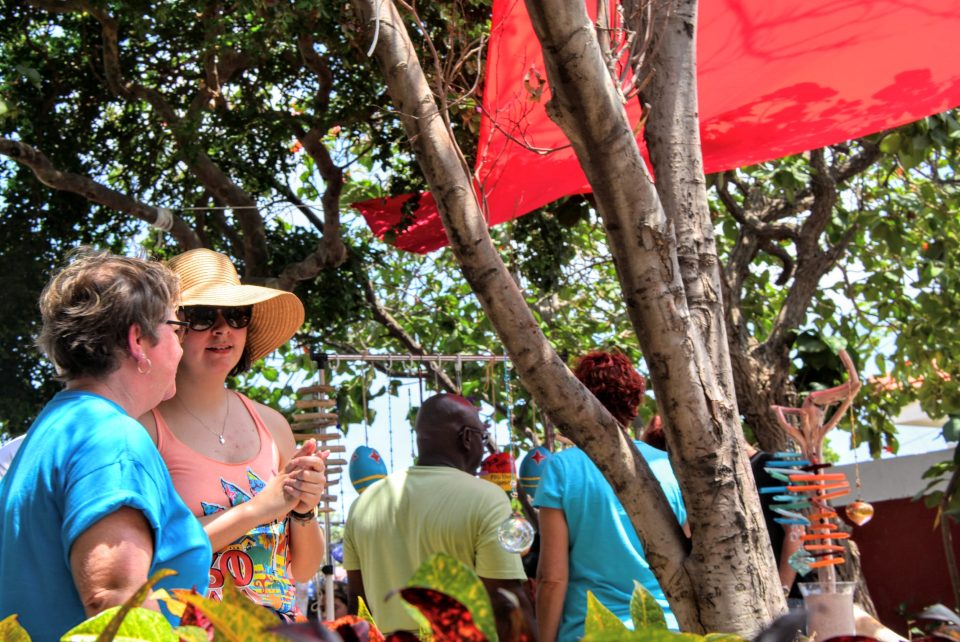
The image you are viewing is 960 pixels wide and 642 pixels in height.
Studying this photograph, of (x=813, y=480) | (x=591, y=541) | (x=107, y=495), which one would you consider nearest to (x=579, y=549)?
(x=591, y=541)

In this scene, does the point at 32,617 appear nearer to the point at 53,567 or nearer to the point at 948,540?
the point at 53,567

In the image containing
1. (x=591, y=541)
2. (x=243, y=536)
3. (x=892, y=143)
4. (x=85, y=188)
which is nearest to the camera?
(x=243, y=536)

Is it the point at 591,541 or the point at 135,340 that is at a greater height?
the point at 135,340

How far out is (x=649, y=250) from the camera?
6.17 ft

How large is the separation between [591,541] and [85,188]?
4.01 meters

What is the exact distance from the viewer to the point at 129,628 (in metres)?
0.79

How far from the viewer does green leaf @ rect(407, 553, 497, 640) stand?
702mm

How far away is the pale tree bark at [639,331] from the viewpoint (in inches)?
71.1

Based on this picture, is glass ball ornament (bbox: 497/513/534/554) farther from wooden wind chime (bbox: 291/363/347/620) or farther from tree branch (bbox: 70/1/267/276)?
tree branch (bbox: 70/1/267/276)

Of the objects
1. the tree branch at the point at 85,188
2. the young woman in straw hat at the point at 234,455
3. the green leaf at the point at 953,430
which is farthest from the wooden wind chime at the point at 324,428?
the green leaf at the point at 953,430

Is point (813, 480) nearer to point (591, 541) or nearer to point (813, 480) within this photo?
point (813, 480)

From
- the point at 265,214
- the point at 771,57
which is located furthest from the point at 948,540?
the point at 265,214

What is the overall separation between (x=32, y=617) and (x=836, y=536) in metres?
1.55

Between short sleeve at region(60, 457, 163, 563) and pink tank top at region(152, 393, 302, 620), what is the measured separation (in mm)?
696
